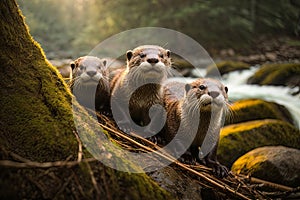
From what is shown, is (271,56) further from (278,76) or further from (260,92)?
(260,92)

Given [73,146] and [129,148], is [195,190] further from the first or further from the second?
[73,146]

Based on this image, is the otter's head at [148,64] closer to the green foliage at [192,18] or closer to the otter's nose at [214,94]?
the otter's nose at [214,94]

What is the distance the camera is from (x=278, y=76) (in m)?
9.18

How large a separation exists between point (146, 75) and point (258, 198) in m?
1.58

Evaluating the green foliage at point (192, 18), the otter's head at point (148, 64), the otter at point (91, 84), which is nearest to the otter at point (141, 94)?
the otter's head at point (148, 64)

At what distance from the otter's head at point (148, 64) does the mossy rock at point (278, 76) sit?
6510mm

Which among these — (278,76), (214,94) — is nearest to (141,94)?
(214,94)

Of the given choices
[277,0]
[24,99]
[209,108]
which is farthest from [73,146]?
[277,0]

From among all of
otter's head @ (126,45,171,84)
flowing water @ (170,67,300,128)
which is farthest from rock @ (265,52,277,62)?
otter's head @ (126,45,171,84)

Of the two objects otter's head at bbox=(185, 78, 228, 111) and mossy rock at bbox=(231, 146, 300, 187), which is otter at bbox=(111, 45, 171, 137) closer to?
otter's head at bbox=(185, 78, 228, 111)

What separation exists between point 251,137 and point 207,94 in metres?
2.18

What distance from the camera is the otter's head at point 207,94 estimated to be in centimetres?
296

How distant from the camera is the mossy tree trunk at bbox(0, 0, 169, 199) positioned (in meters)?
1.53

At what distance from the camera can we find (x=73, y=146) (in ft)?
5.78
